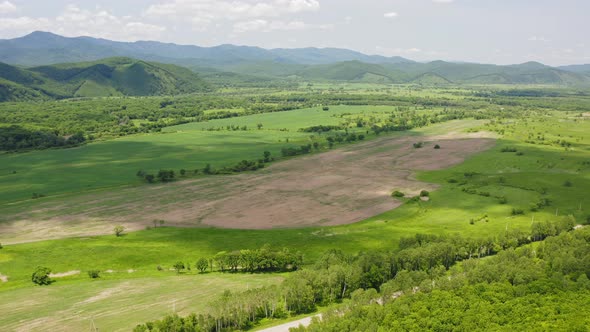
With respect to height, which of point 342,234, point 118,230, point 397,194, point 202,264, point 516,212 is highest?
point 397,194

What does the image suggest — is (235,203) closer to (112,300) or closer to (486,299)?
(112,300)

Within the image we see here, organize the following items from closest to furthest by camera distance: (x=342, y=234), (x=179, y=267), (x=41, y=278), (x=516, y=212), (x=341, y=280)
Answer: (x=341, y=280) → (x=41, y=278) → (x=179, y=267) → (x=342, y=234) → (x=516, y=212)

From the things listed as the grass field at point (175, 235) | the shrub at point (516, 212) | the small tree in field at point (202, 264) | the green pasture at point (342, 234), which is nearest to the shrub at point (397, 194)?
the grass field at point (175, 235)

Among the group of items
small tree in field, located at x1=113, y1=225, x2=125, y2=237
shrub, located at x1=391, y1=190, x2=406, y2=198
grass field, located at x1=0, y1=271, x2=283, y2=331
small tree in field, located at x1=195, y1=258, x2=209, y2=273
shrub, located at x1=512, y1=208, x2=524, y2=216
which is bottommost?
grass field, located at x1=0, y1=271, x2=283, y2=331

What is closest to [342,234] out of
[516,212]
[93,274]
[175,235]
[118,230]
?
[175,235]

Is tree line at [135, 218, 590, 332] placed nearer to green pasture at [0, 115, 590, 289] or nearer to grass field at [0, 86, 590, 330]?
grass field at [0, 86, 590, 330]

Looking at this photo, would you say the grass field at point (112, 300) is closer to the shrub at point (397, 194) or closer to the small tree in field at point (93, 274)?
the small tree in field at point (93, 274)

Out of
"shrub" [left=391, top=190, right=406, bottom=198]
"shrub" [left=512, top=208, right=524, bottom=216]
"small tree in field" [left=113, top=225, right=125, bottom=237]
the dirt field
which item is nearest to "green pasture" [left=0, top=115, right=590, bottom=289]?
"shrub" [left=512, top=208, right=524, bottom=216]

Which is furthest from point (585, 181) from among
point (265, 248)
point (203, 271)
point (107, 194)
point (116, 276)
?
point (107, 194)

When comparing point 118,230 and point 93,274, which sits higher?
point 118,230
